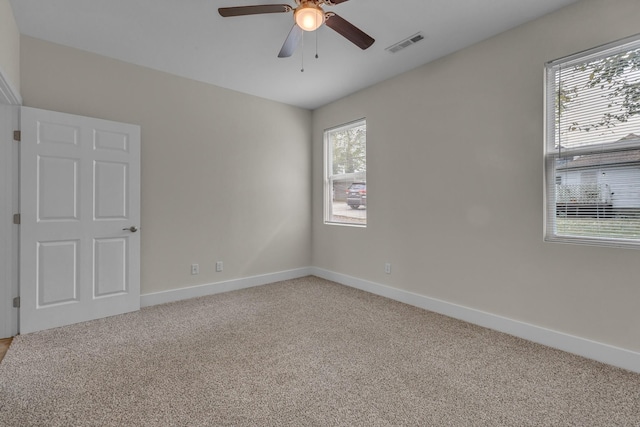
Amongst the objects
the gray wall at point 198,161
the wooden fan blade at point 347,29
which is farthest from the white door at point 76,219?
the wooden fan blade at point 347,29

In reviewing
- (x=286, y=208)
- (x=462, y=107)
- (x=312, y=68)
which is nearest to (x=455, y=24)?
(x=462, y=107)

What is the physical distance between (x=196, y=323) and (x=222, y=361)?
878 millimetres

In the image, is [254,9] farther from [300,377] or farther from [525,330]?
[525,330]

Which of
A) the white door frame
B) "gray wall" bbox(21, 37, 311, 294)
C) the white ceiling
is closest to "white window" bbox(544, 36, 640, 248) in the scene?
the white ceiling

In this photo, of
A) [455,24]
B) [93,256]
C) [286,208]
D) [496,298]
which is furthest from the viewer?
[286,208]

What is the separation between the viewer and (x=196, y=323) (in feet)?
9.95

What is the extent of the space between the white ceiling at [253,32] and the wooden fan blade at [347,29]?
0.30m

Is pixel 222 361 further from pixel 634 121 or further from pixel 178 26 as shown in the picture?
pixel 634 121

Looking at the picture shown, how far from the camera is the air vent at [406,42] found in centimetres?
285

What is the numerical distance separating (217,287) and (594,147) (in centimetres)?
409

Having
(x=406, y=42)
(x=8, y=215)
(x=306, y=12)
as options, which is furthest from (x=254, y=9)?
(x=8, y=215)

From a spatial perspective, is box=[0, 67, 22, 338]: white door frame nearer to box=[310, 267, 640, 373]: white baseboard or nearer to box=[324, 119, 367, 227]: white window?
box=[324, 119, 367, 227]: white window

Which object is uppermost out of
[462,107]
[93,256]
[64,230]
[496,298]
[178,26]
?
[178,26]

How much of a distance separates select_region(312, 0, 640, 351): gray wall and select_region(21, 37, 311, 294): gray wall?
1.31m
